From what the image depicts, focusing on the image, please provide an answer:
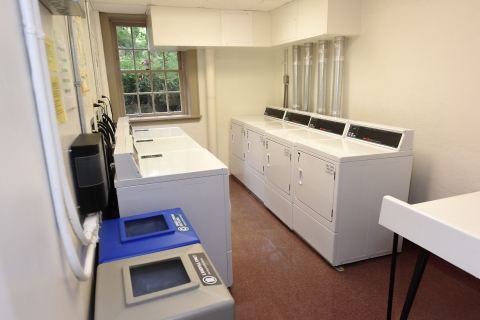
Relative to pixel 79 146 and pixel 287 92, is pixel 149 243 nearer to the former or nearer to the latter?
pixel 79 146

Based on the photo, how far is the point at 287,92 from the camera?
4.52 metres

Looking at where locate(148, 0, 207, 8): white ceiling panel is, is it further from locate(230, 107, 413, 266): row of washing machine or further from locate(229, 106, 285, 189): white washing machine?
locate(230, 107, 413, 266): row of washing machine

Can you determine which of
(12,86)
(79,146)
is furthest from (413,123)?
(12,86)

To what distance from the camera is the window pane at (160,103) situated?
14.7 ft

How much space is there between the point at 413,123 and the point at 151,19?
3.02 m

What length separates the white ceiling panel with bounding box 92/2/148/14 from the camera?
3510 millimetres

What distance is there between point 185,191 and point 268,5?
288cm

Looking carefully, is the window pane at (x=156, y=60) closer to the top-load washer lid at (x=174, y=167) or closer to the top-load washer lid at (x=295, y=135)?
the top-load washer lid at (x=295, y=135)

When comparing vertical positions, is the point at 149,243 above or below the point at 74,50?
below

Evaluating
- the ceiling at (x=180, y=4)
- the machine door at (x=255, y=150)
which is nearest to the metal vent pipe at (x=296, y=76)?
the ceiling at (x=180, y=4)

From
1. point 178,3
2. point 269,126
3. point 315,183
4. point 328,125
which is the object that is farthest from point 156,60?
point 315,183

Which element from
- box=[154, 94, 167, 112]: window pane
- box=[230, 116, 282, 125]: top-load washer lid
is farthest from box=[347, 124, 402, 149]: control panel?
box=[154, 94, 167, 112]: window pane

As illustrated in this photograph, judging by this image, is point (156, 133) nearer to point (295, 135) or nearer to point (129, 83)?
point (129, 83)

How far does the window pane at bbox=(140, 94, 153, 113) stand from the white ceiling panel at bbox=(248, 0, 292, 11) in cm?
187
